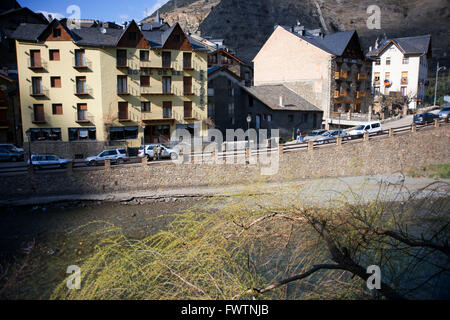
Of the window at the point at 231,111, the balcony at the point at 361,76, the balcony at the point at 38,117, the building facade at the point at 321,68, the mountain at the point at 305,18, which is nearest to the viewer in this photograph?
the balcony at the point at 38,117

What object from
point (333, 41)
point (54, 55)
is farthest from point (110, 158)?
point (333, 41)

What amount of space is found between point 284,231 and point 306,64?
134 ft

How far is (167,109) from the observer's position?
34.2 meters

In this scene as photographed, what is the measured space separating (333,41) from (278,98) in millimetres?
13499

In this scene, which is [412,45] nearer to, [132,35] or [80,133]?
A: [132,35]

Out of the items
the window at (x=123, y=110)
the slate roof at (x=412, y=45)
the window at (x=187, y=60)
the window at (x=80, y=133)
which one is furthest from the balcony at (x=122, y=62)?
the slate roof at (x=412, y=45)

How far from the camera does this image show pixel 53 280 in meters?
11.1

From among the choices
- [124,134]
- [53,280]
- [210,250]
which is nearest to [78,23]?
[124,134]

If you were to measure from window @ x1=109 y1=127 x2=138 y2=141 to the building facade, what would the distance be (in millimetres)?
22345

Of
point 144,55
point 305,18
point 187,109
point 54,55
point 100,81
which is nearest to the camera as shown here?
point 54,55

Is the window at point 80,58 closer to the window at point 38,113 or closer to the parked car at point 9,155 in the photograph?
the window at point 38,113

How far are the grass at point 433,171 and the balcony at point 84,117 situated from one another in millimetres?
29614

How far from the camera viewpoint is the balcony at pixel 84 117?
102 ft

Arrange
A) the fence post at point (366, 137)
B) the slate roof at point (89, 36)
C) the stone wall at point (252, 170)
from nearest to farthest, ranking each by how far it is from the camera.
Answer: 1. the stone wall at point (252, 170)
2. the fence post at point (366, 137)
3. the slate roof at point (89, 36)
